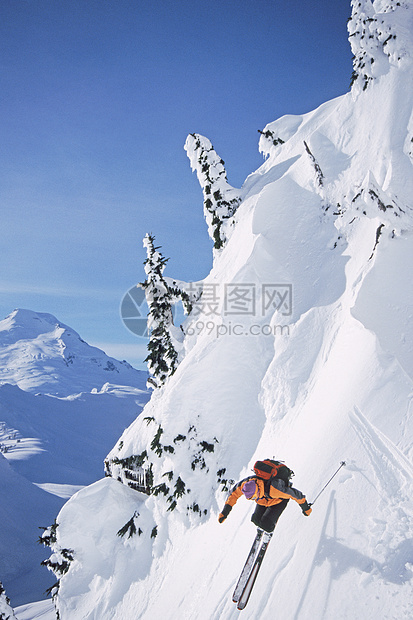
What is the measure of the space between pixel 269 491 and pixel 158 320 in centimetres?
1270

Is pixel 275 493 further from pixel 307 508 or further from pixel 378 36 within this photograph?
pixel 378 36

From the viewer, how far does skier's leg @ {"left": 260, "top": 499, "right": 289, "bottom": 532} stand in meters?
6.39

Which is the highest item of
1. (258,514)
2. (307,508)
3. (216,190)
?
(216,190)

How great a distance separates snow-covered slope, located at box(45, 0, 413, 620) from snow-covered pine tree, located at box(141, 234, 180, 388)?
117 cm

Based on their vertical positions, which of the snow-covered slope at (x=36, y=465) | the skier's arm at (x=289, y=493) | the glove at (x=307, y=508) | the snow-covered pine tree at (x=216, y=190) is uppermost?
the snow-covered pine tree at (x=216, y=190)

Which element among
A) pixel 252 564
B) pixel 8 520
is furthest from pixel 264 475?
pixel 8 520

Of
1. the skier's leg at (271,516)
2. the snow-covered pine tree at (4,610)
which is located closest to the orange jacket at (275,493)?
the skier's leg at (271,516)

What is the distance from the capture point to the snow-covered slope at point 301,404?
584 cm

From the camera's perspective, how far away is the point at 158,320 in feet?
59.4

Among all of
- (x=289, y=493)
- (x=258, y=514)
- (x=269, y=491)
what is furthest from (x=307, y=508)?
(x=258, y=514)

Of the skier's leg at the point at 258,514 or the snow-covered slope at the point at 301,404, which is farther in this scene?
the skier's leg at the point at 258,514

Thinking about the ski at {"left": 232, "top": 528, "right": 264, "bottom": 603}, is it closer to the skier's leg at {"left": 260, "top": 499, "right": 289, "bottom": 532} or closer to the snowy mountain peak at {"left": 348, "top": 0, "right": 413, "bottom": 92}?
the skier's leg at {"left": 260, "top": 499, "right": 289, "bottom": 532}

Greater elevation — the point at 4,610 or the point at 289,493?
the point at 289,493

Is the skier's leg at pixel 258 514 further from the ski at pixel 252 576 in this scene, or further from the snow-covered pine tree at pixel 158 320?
the snow-covered pine tree at pixel 158 320
